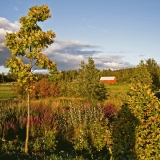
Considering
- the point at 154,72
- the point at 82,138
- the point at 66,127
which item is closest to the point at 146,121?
the point at 82,138

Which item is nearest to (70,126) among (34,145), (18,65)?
(34,145)

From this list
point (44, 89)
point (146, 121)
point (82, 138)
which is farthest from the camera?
point (44, 89)

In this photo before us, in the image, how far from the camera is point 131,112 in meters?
6.15

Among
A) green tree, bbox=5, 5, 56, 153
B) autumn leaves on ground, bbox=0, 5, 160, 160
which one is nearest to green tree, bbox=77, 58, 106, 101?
autumn leaves on ground, bbox=0, 5, 160, 160

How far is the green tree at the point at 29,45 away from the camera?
690cm

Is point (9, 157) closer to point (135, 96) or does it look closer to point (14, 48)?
point (14, 48)

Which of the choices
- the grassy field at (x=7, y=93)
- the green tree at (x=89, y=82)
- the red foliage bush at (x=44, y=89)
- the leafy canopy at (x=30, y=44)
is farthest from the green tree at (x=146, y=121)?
the grassy field at (x=7, y=93)

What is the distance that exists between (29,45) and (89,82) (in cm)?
1305

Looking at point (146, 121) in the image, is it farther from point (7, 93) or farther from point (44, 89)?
point (7, 93)

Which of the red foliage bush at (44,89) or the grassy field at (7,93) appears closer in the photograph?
the red foliage bush at (44,89)

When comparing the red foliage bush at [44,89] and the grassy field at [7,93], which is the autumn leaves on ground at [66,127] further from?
the grassy field at [7,93]

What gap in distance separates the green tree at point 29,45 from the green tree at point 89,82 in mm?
12491

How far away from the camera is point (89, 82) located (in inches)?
783

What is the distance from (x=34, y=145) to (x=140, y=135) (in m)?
3.24
